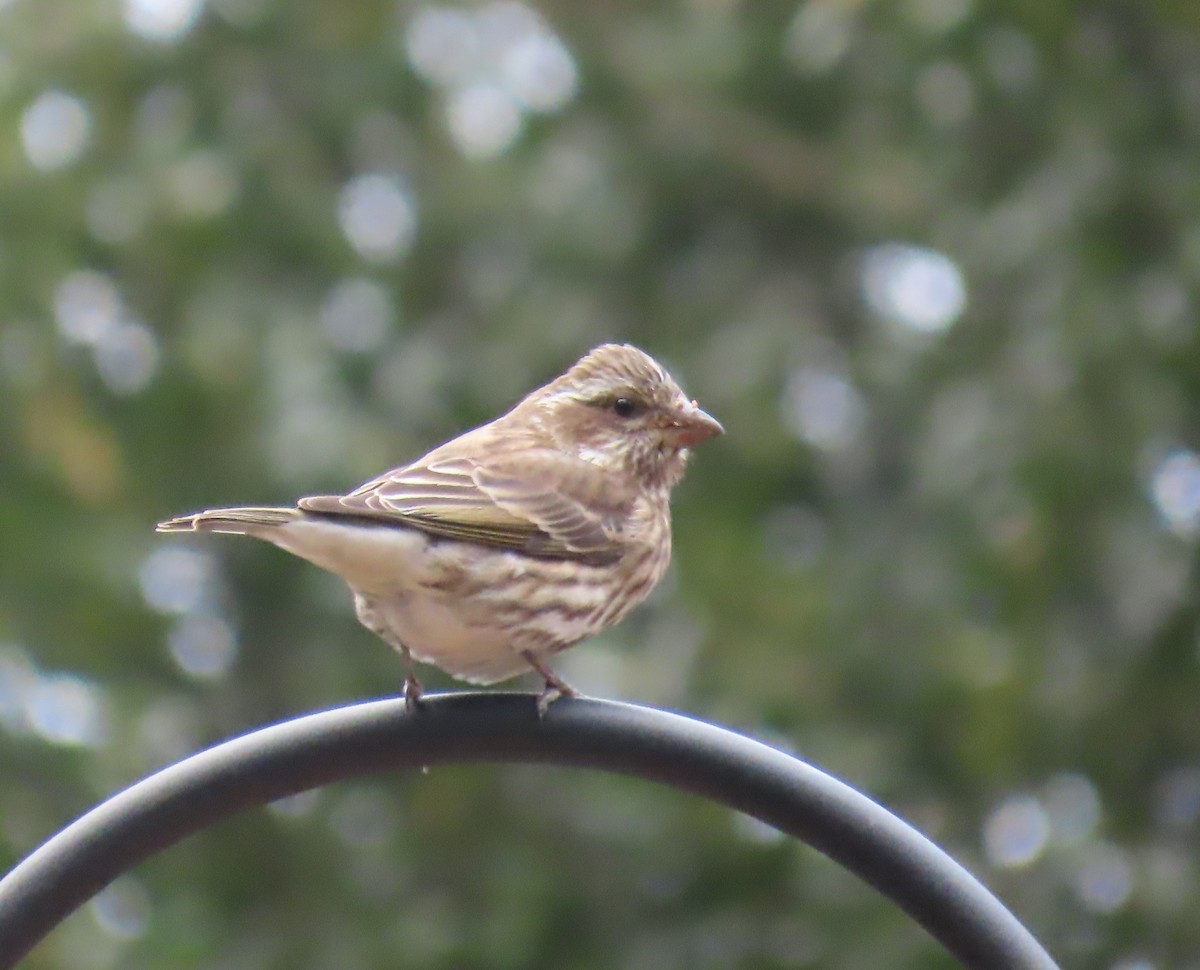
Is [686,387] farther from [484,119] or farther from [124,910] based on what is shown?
[124,910]

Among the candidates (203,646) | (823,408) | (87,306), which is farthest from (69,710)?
(823,408)

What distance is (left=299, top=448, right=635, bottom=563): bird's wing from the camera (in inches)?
153

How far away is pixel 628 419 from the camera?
4566 millimetres

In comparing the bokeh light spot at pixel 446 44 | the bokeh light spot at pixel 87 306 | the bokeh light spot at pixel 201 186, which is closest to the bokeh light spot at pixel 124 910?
the bokeh light spot at pixel 87 306

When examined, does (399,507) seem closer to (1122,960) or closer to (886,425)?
(1122,960)

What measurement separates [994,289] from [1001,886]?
198cm

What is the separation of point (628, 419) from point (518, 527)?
0.57 m

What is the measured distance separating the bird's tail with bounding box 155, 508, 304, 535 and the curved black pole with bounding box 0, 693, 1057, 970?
53 cm

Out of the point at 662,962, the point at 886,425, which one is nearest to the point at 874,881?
the point at 662,962

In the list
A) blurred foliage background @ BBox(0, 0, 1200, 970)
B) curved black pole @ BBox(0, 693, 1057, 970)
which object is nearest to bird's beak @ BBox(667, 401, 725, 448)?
curved black pole @ BBox(0, 693, 1057, 970)

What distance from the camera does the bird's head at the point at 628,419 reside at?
452 centimetres

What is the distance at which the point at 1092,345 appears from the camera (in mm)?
5680

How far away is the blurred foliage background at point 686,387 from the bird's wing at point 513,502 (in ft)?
6.09

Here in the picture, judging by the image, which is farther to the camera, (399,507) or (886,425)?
(886,425)
